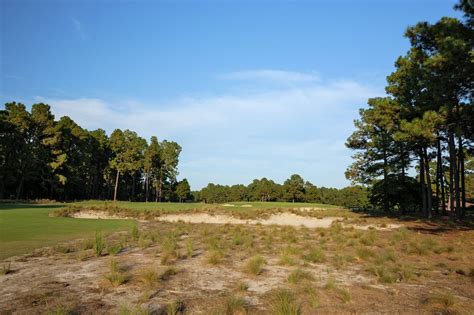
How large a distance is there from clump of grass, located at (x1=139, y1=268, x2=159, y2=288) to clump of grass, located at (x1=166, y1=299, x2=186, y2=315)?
4.09ft

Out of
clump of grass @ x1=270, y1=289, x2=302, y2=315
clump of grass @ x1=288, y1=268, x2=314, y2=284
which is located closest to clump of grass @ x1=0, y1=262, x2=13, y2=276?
clump of grass @ x1=270, y1=289, x2=302, y2=315

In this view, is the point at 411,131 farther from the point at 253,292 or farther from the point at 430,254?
the point at 253,292

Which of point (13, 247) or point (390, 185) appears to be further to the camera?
point (390, 185)

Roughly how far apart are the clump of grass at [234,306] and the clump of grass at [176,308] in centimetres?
75

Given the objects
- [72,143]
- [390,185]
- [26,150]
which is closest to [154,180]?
[72,143]

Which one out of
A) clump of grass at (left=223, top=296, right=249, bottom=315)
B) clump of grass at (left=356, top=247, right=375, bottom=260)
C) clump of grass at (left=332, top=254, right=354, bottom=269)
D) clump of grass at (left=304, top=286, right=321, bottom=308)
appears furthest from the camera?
clump of grass at (left=356, top=247, right=375, bottom=260)

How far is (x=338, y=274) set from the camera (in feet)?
28.7

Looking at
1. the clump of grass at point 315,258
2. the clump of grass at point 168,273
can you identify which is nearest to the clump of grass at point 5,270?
the clump of grass at point 168,273

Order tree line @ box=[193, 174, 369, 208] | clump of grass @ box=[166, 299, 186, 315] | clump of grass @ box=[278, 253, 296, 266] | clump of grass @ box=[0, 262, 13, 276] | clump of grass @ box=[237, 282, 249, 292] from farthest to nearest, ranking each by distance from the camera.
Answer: tree line @ box=[193, 174, 369, 208], clump of grass @ box=[278, 253, 296, 266], clump of grass @ box=[0, 262, 13, 276], clump of grass @ box=[237, 282, 249, 292], clump of grass @ box=[166, 299, 186, 315]

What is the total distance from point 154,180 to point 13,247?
269 feet

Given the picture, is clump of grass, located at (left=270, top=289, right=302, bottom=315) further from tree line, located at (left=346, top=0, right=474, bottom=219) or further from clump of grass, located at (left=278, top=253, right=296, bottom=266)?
tree line, located at (left=346, top=0, right=474, bottom=219)

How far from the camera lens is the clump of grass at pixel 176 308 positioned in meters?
5.22

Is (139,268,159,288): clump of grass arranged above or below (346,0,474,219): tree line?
below

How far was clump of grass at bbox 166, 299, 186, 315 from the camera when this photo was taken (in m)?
5.22
